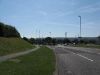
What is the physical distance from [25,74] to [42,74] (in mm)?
876

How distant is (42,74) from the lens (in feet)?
48.2

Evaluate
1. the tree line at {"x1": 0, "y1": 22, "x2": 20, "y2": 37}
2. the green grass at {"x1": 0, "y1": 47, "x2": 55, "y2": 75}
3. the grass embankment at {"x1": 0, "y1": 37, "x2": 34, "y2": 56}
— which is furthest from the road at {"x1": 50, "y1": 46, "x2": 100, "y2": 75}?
the tree line at {"x1": 0, "y1": 22, "x2": 20, "y2": 37}

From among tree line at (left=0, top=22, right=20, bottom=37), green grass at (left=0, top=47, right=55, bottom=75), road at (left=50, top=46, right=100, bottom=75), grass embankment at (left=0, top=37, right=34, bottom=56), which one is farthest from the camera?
tree line at (left=0, top=22, right=20, bottom=37)

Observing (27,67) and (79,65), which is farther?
(79,65)

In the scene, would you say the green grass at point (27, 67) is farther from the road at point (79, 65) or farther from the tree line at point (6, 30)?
the tree line at point (6, 30)

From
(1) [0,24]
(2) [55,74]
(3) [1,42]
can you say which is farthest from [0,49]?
(2) [55,74]

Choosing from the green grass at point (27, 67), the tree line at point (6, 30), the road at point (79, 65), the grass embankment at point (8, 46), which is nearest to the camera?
the green grass at point (27, 67)

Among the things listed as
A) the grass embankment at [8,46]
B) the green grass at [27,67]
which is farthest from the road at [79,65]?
the grass embankment at [8,46]

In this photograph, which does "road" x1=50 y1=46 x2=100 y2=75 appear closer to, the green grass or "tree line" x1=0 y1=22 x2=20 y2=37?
the green grass

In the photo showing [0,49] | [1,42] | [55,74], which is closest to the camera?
[55,74]

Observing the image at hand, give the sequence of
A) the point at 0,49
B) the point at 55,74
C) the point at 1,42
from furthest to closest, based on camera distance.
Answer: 1. the point at 1,42
2. the point at 0,49
3. the point at 55,74

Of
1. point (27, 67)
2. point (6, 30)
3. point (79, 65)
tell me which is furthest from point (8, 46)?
point (27, 67)

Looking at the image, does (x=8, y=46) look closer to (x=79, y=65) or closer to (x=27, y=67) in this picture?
(x=79, y=65)

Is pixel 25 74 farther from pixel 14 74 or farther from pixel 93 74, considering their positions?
pixel 93 74
